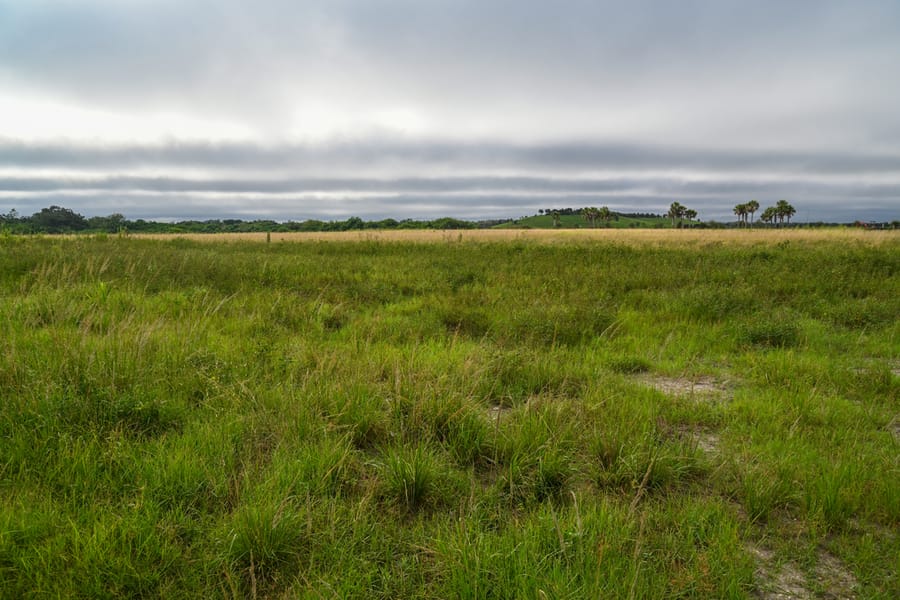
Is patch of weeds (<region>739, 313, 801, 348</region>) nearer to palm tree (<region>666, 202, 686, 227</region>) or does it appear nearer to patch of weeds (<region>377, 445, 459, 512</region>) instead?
patch of weeds (<region>377, 445, 459, 512</region>)

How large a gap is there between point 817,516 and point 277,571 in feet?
10.3

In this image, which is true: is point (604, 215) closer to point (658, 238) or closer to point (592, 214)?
point (592, 214)

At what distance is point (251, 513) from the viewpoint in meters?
2.31

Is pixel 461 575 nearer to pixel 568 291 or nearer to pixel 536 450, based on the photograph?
pixel 536 450

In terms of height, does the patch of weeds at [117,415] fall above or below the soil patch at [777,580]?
above

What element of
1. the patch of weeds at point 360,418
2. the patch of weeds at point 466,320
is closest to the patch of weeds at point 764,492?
the patch of weeds at point 360,418

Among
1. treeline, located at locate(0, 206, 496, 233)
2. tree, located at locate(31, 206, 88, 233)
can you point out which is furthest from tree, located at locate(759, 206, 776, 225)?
tree, located at locate(31, 206, 88, 233)

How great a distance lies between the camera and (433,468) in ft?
9.48

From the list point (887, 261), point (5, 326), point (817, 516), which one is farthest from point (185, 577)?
point (887, 261)

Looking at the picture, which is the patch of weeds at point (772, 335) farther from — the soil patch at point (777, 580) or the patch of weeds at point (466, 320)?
the soil patch at point (777, 580)

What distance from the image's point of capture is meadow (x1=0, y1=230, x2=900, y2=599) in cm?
211

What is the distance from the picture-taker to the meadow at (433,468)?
211 cm

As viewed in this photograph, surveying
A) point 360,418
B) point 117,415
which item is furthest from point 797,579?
point 117,415

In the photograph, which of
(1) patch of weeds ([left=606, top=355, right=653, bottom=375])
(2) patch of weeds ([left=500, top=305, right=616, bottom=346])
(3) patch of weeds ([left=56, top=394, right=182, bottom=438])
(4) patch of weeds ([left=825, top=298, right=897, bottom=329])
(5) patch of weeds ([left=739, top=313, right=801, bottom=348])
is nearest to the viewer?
(3) patch of weeds ([left=56, top=394, right=182, bottom=438])
